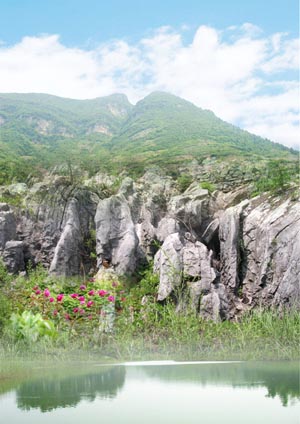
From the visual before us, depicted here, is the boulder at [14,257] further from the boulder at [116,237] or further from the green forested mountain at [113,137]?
the green forested mountain at [113,137]

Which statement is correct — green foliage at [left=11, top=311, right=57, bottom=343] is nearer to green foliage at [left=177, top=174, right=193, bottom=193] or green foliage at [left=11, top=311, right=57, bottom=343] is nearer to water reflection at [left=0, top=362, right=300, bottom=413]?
water reflection at [left=0, top=362, right=300, bottom=413]

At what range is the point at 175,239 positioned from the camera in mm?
9703

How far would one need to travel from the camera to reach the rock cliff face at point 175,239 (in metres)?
8.90

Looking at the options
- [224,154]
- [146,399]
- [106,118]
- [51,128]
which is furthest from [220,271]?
[106,118]

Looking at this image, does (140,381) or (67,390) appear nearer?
(67,390)

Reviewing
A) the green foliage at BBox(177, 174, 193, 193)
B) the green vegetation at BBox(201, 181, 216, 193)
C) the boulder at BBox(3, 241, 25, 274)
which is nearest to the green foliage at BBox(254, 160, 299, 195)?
the green vegetation at BBox(201, 181, 216, 193)

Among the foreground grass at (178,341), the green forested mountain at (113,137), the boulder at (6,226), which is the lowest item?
the foreground grass at (178,341)

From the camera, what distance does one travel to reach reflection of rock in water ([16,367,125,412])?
3.55m

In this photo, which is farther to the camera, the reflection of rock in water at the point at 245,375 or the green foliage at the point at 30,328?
the green foliage at the point at 30,328

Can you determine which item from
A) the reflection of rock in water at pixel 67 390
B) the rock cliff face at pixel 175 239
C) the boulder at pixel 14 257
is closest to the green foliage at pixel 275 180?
the rock cliff face at pixel 175 239

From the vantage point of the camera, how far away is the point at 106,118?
79.5 metres

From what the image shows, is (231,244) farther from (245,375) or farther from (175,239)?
(245,375)

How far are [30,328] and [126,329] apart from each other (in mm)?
1423

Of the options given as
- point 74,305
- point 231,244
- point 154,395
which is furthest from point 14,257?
point 154,395
